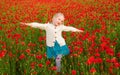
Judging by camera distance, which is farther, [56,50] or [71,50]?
[71,50]

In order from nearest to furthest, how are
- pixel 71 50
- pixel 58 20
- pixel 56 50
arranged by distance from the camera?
pixel 58 20 → pixel 56 50 → pixel 71 50

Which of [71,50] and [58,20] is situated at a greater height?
[58,20]

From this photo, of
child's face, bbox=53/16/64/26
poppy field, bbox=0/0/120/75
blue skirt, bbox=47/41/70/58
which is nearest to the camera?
poppy field, bbox=0/0/120/75

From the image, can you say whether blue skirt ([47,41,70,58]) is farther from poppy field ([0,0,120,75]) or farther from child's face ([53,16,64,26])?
child's face ([53,16,64,26])

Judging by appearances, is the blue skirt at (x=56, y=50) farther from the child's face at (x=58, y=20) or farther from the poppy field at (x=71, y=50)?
the child's face at (x=58, y=20)

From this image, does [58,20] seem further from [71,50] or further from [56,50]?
[71,50]

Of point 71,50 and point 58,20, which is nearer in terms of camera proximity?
point 58,20

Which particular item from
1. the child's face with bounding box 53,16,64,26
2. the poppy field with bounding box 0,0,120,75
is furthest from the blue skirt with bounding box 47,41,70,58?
the child's face with bounding box 53,16,64,26

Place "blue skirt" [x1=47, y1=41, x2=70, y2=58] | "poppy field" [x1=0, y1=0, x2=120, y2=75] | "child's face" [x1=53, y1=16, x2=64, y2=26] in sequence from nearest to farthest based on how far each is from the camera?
"poppy field" [x1=0, y1=0, x2=120, y2=75]
"child's face" [x1=53, y1=16, x2=64, y2=26]
"blue skirt" [x1=47, y1=41, x2=70, y2=58]

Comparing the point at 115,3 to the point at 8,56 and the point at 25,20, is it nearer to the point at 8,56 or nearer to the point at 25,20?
the point at 25,20

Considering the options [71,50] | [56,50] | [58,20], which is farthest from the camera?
[71,50]

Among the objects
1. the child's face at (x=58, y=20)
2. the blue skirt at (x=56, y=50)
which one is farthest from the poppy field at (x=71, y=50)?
the child's face at (x=58, y=20)

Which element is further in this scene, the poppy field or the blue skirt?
the blue skirt

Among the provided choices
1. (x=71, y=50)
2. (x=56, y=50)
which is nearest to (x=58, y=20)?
(x=56, y=50)
